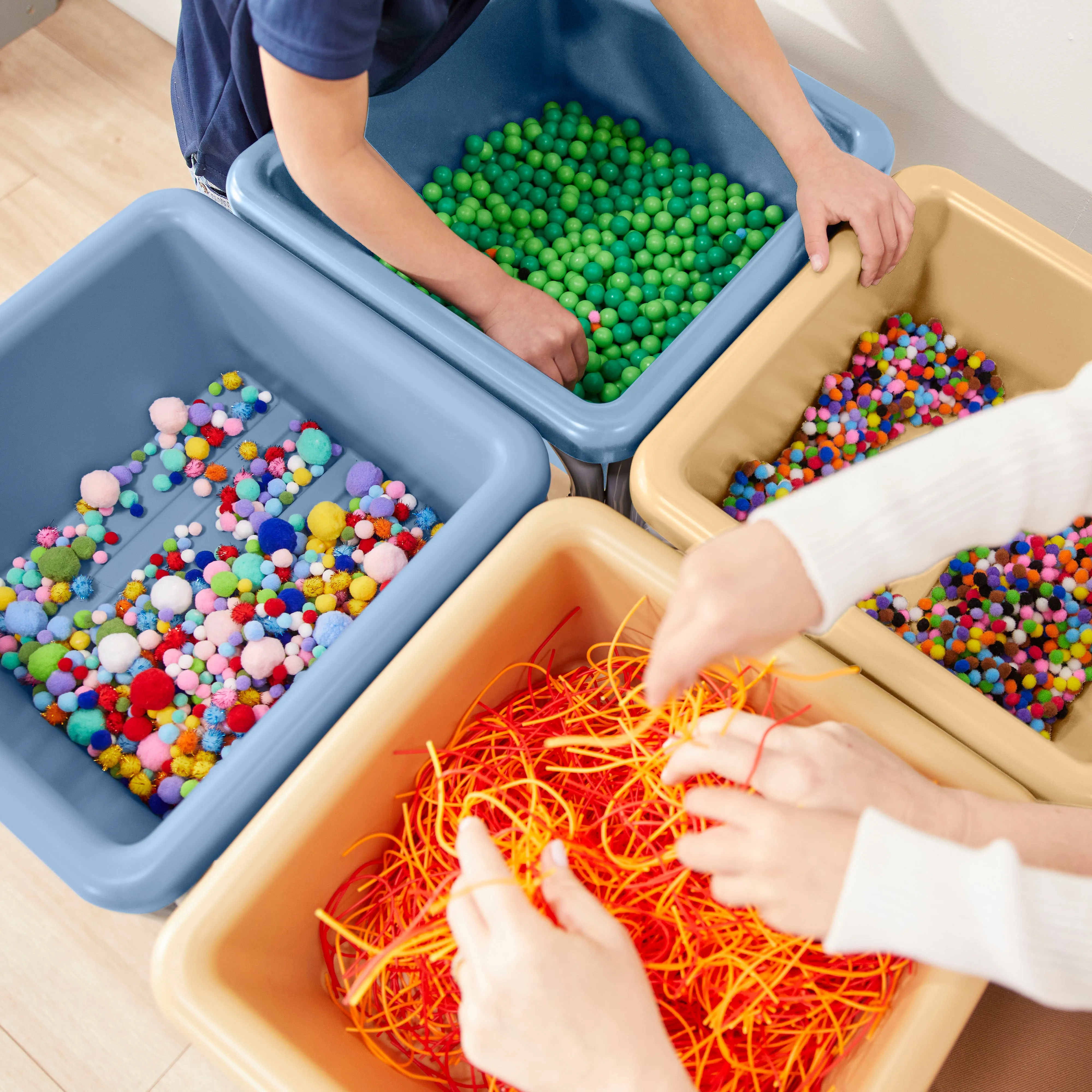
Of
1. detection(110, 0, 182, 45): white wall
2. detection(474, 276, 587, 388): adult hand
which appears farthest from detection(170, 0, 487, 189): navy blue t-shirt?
detection(110, 0, 182, 45): white wall

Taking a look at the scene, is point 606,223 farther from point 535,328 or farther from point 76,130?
point 76,130

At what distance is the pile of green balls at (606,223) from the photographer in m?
0.94

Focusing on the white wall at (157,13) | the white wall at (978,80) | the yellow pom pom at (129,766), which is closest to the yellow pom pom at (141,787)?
the yellow pom pom at (129,766)

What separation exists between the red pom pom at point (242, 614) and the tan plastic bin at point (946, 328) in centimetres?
39

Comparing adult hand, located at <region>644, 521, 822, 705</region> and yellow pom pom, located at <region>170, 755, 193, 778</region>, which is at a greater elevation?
adult hand, located at <region>644, 521, 822, 705</region>

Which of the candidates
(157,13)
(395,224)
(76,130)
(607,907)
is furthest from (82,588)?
(157,13)

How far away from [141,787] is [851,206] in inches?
31.8

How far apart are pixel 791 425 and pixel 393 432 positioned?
39cm

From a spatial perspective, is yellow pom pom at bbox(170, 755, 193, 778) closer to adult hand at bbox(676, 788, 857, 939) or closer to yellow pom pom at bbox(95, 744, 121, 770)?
yellow pom pom at bbox(95, 744, 121, 770)

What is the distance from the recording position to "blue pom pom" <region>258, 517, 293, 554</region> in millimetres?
884

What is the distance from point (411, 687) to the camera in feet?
2.06

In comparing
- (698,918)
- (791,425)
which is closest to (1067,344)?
(791,425)

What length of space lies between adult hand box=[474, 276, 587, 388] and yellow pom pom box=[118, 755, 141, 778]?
0.50 meters

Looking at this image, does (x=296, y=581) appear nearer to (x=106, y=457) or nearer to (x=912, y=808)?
(x=106, y=457)
